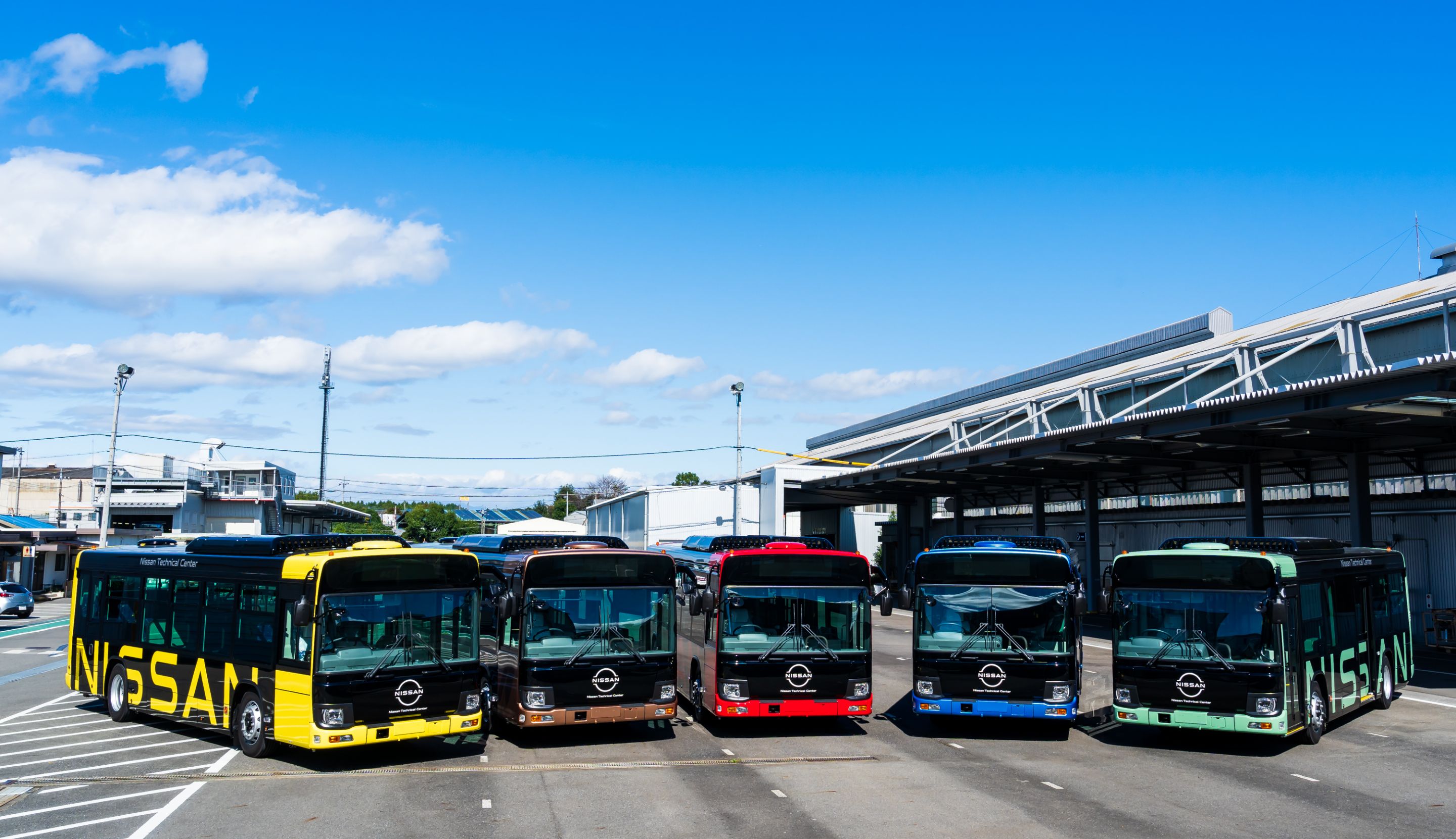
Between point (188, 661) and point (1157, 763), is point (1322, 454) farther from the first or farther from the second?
point (188, 661)

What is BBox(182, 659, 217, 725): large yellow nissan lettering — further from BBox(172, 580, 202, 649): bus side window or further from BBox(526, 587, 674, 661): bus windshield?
BBox(526, 587, 674, 661): bus windshield

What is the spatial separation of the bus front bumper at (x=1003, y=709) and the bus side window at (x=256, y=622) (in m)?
8.66

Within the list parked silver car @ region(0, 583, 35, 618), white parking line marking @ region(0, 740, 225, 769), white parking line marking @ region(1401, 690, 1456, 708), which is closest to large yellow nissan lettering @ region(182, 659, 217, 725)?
white parking line marking @ region(0, 740, 225, 769)

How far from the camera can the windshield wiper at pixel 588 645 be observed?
14352mm

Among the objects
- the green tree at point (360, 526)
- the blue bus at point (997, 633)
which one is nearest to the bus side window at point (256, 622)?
the blue bus at point (997, 633)

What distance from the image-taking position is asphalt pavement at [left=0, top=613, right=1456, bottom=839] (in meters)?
10.5

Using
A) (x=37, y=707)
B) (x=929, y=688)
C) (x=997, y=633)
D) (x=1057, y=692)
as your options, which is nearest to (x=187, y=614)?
(x=37, y=707)

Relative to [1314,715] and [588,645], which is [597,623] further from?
[1314,715]

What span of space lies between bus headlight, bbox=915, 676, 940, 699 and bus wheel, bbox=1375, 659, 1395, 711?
8.62 m

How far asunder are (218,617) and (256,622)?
1.13 meters

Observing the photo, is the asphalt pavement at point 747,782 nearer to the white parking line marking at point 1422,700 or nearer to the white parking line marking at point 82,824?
the white parking line marking at point 82,824

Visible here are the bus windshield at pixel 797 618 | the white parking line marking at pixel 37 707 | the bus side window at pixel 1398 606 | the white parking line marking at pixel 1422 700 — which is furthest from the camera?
the bus side window at pixel 1398 606

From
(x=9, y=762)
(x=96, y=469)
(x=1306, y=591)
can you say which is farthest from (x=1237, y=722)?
(x=96, y=469)

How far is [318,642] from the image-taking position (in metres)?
12.7
